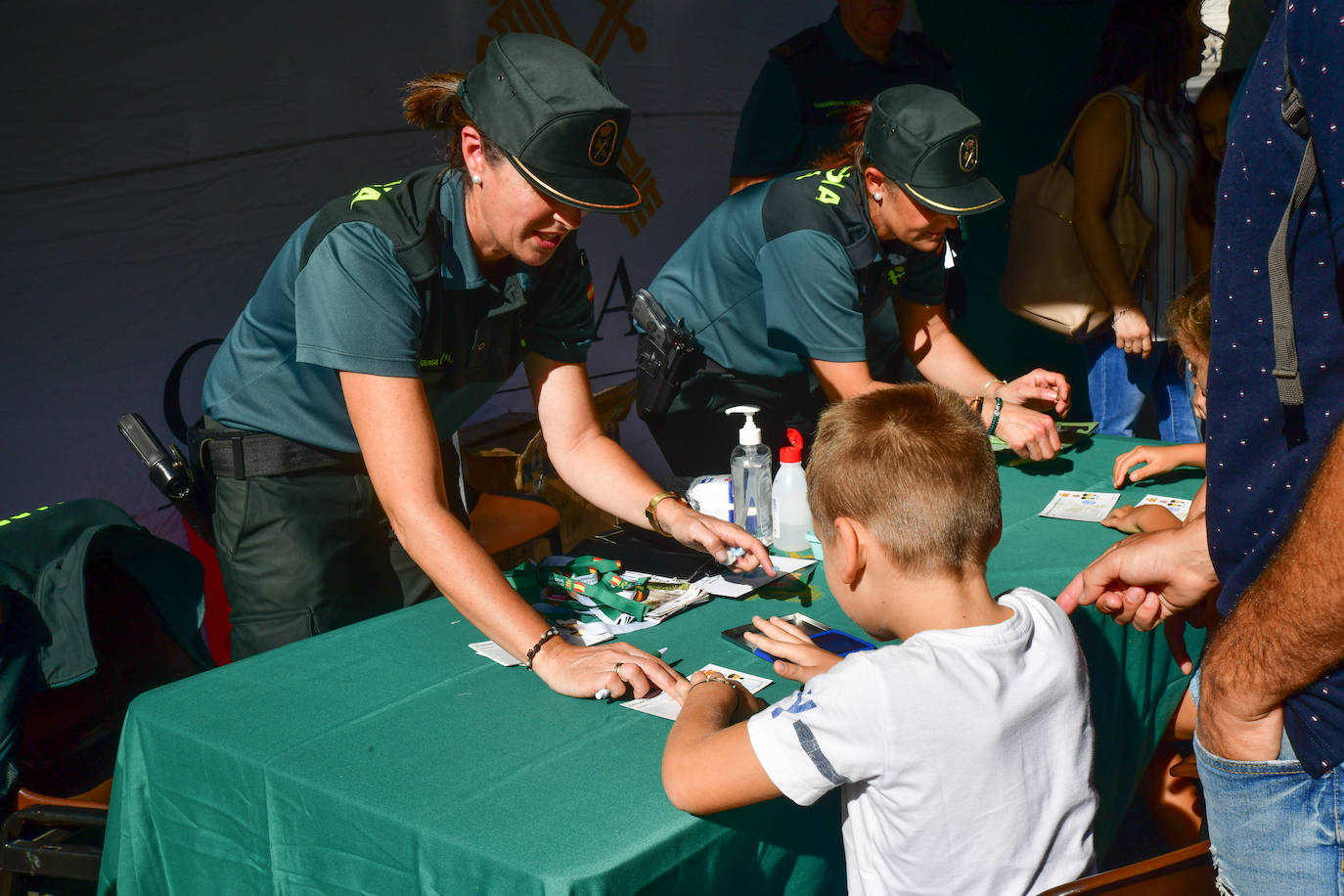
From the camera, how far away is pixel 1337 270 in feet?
2.79

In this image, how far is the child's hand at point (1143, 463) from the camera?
8.20 ft

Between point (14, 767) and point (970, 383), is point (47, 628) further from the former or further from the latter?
point (970, 383)

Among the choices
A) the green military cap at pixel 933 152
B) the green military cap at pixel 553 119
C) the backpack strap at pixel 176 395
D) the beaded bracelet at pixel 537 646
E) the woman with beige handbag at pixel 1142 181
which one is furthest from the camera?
the woman with beige handbag at pixel 1142 181

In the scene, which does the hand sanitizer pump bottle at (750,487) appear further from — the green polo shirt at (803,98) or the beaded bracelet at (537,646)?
the green polo shirt at (803,98)

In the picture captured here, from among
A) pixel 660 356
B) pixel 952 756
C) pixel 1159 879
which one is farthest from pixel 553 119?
pixel 1159 879

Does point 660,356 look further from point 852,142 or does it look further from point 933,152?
point 933,152

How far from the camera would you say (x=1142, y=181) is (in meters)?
3.38

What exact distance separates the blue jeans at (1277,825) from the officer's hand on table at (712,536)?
895mm

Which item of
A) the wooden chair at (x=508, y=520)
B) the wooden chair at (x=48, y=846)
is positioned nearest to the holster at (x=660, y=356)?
the wooden chair at (x=508, y=520)

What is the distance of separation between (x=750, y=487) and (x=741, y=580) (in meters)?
0.37

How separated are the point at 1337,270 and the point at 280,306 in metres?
1.67

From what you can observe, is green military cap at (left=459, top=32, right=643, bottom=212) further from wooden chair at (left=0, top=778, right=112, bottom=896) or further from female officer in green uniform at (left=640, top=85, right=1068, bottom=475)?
wooden chair at (left=0, top=778, right=112, bottom=896)

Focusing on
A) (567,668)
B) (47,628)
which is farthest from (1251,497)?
(47,628)

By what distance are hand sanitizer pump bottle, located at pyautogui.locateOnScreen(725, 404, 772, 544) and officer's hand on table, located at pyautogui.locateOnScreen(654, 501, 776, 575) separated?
11.1 inches
